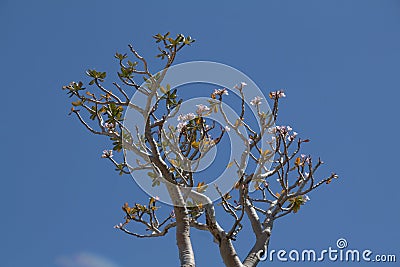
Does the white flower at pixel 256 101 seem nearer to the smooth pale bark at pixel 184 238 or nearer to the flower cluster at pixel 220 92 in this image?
the flower cluster at pixel 220 92

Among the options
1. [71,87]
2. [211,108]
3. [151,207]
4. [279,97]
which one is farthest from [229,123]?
[71,87]

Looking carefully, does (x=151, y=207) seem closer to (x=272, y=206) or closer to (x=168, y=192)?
(x=168, y=192)

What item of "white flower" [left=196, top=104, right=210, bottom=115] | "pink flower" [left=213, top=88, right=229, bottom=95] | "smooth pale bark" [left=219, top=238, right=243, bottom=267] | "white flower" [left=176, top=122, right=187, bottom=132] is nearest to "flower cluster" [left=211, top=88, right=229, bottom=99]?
"pink flower" [left=213, top=88, right=229, bottom=95]

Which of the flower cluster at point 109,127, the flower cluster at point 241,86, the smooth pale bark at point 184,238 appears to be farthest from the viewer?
the flower cluster at point 109,127

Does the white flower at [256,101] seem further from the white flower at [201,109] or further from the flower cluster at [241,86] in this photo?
the white flower at [201,109]

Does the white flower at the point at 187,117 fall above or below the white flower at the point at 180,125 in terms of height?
above

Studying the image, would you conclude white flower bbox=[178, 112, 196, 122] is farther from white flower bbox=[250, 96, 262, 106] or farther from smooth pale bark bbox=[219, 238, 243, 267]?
smooth pale bark bbox=[219, 238, 243, 267]

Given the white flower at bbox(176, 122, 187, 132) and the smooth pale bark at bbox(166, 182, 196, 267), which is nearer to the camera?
the smooth pale bark at bbox(166, 182, 196, 267)

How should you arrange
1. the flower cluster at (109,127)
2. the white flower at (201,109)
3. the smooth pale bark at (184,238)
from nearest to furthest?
the smooth pale bark at (184,238), the white flower at (201,109), the flower cluster at (109,127)

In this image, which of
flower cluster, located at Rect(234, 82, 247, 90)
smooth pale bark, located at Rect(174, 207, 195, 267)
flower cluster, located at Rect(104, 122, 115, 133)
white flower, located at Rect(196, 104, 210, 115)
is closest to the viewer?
smooth pale bark, located at Rect(174, 207, 195, 267)

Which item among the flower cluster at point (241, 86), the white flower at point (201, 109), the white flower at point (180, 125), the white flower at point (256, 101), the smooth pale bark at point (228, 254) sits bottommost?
the smooth pale bark at point (228, 254)

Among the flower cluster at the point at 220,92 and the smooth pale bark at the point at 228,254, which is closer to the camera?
the smooth pale bark at the point at 228,254

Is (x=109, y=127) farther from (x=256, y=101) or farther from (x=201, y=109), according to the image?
(x=256, y=101)

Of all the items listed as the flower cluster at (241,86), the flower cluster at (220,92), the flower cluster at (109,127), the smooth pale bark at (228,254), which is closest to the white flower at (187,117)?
the flower cluster at (220,92)
